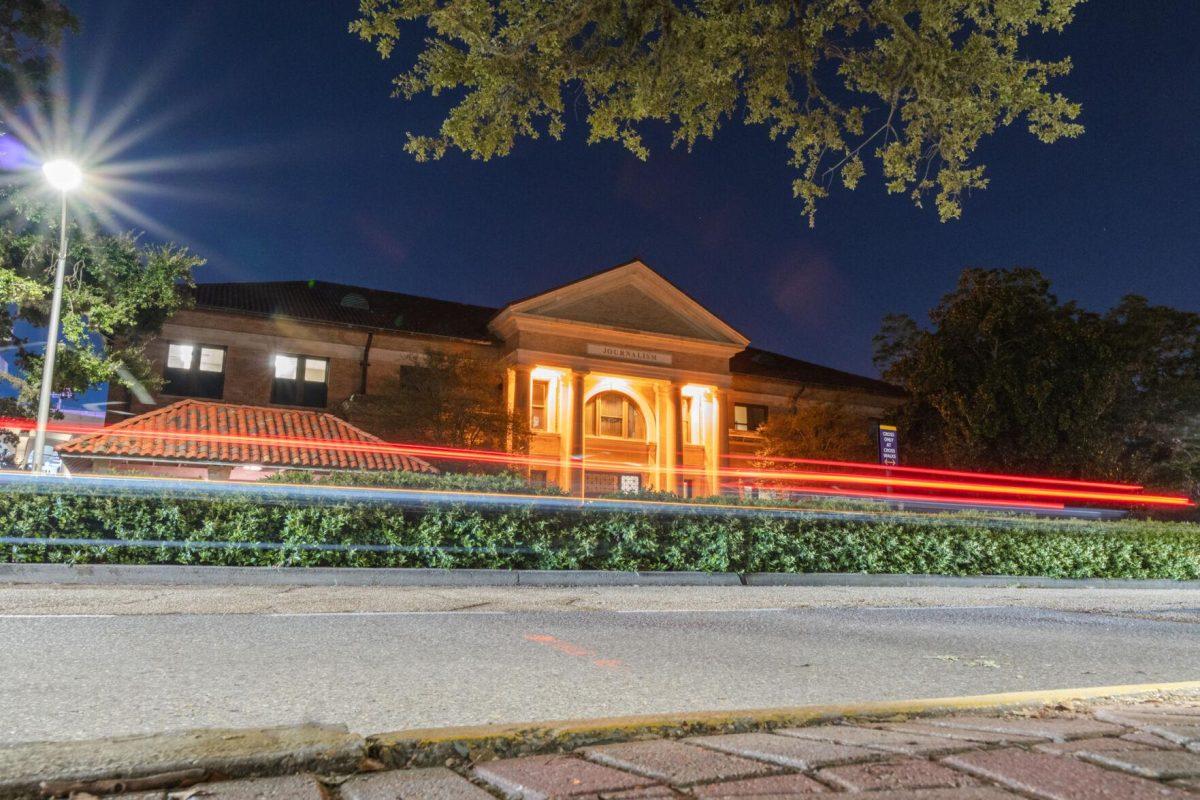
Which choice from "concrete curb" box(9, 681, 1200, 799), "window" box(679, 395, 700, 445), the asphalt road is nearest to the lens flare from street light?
the asphalt road

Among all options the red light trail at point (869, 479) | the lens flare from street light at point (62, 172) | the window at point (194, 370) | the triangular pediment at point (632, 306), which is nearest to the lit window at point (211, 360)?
the window at point (194, 370)

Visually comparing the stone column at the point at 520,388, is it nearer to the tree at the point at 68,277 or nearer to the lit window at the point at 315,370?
the lit window at the point at 315,370

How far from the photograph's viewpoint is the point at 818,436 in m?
33.6

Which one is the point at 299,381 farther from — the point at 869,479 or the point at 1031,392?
the point at 1031,392

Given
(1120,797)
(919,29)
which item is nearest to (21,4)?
(919,29)

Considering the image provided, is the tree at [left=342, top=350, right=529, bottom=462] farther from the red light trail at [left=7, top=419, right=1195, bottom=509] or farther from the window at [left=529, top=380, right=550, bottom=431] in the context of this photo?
the window at [left=529, top=380, right=550, bottom=431]

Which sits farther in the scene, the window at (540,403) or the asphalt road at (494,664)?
the window at (540,403)

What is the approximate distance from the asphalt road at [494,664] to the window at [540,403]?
26.5 meters

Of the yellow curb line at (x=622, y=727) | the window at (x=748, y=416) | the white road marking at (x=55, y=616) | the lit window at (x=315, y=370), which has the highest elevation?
the lit window at (x=315, y=370)

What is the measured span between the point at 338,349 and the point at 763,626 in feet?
91.5

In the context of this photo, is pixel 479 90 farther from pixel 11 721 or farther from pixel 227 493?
pixel 227 493

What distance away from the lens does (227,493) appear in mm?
12883

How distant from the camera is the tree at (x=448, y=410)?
2812 cm

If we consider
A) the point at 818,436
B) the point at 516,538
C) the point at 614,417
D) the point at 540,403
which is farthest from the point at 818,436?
the point at 516,538
